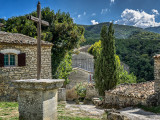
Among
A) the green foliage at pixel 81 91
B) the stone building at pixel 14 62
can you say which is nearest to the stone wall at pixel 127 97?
the green foliage at pixel 81 91

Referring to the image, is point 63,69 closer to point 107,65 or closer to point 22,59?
point 107,65

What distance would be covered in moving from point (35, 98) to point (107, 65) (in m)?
9.99

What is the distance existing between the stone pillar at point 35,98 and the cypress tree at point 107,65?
965 centimetres

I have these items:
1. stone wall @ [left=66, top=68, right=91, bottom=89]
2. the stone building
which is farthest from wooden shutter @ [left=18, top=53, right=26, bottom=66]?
stone wall @ [left=66, top=68, right=91, bottom=89]

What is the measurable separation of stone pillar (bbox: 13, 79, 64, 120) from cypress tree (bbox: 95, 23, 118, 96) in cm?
965

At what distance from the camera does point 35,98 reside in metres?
3.87

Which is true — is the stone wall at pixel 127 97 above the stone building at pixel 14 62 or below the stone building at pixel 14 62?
below

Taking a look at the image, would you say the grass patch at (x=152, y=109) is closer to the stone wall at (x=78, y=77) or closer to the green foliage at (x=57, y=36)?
the green foliage at (x=57, y=36)

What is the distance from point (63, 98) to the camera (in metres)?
9.73

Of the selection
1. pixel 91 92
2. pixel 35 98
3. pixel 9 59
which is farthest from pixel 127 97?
pixel 35 98

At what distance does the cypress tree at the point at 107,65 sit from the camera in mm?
13352

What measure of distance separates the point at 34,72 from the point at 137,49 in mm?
23440

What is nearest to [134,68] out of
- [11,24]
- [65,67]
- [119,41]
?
[119,41]

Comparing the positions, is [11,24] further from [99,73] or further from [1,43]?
[99,73]
